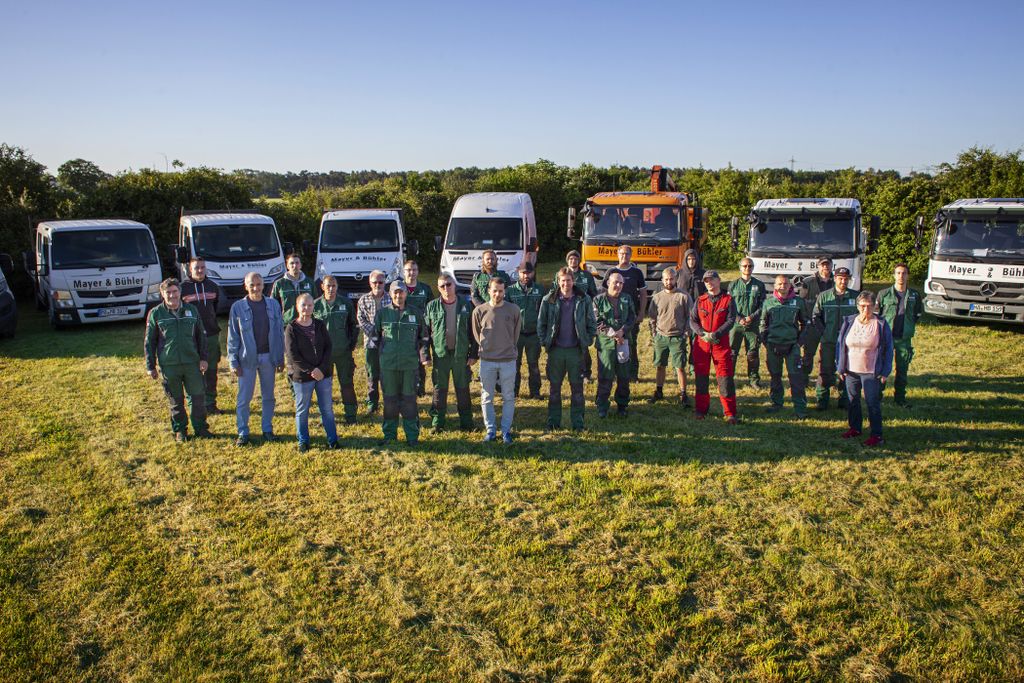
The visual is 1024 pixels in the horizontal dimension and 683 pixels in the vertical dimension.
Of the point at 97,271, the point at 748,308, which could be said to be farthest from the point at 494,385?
the point at 97,271

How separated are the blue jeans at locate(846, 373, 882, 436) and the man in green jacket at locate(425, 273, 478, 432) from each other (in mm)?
4130

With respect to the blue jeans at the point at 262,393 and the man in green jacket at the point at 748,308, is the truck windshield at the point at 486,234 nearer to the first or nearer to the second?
the man in green jacket at the point at 748,308

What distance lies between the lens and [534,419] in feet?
27.5

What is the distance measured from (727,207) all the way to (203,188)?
17.0m

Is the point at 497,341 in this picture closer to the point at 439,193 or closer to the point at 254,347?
the point at 254,347

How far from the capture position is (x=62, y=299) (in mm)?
13141

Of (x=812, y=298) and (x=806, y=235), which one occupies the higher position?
(x=806, y=235)

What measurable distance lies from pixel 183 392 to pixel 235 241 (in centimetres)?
797

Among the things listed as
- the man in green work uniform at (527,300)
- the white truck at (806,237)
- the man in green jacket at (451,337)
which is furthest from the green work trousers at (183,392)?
the white truck at (806,237)

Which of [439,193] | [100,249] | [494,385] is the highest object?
[439,193]

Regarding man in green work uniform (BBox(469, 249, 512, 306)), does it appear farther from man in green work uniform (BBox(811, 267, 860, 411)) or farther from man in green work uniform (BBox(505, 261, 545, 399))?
man in green work uniform (BBox(811, 267, 860, 411))

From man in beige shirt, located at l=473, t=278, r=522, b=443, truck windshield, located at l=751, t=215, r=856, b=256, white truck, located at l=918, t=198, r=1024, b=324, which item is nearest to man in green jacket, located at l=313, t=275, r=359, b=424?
man in beige shirt, located at l=473, t=278, r=522, b=443

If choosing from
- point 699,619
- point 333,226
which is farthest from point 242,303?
point 333,226

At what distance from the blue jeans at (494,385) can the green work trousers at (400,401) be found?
29.5 inches
